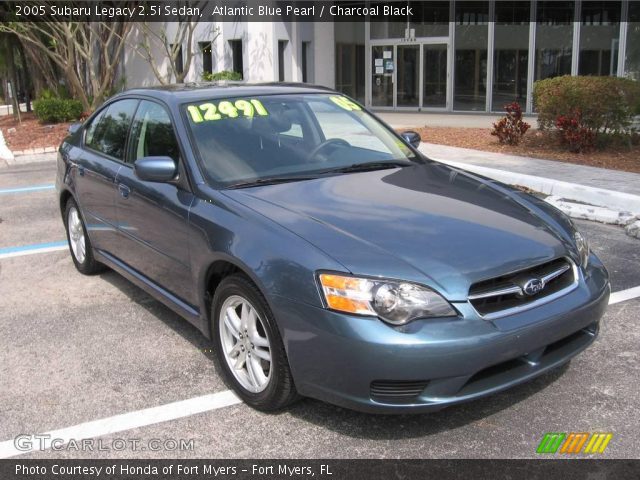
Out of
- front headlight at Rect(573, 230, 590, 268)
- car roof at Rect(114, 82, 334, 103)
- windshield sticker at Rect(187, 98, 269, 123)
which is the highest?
car roof at Rect(114, 82, 334, 103)

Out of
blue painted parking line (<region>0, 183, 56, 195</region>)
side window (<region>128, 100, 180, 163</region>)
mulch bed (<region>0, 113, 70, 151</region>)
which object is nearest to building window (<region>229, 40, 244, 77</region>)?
mulch bed (<region>0, 113, 70, 151</region>)

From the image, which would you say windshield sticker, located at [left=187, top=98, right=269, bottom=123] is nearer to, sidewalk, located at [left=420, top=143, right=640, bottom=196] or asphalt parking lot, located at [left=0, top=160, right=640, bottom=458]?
asphalt parking lot, located at [left=0, top=160, right=640, bottom=458]

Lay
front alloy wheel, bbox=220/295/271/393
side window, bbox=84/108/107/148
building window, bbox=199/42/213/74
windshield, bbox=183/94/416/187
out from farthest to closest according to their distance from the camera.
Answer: building window, bbox=199/42/213/74 < side window, bbox=84/108/107/148 < windshield, bbox=183/94/416/187 < front alloy wheel, bbox=220/295/271/393

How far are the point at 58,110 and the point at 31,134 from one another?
1.56 m

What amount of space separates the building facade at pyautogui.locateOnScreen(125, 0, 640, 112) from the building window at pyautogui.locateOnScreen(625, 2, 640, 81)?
3 centimetres

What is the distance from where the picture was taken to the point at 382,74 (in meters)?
22.1

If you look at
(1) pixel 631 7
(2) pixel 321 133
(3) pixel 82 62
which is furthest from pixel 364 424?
(3) pixel 82 62

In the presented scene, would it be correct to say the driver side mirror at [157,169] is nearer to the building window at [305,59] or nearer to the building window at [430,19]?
the building window at [430,19]

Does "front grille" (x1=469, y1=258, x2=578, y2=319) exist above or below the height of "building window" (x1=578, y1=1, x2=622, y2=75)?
below

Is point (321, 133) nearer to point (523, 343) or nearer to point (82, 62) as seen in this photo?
point (523, 343)

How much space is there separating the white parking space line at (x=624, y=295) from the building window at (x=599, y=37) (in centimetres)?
1427

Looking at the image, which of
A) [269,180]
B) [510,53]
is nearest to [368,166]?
[269,180]

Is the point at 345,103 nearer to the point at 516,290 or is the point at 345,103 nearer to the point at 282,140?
the point at 282,140

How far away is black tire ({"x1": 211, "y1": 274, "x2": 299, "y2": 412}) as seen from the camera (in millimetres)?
3131
